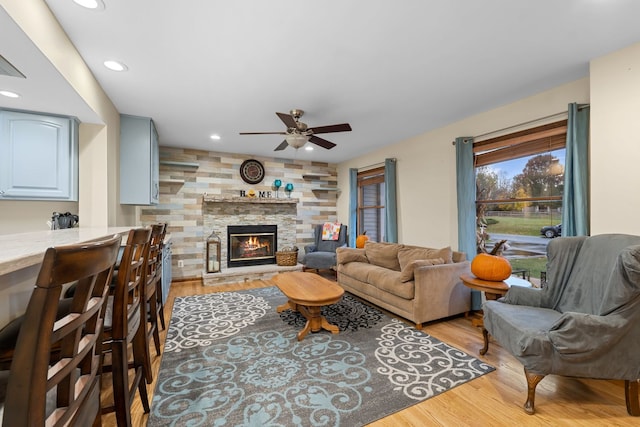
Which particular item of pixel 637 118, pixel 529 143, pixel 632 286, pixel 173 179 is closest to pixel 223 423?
pixel 632 286

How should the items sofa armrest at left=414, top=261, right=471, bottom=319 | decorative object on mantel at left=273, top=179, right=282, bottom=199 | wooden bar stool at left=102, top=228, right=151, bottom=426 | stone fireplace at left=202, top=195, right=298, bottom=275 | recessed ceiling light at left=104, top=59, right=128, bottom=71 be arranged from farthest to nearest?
decorative object on mantel at left=273, top=179, right=282, bottom=199 < stone fireplace at left=202, top=195, right=298, bottom=275 < sofa armrest at left=414, top=261, right=471, bottom=319 < recessed ceiling light at left=104, top=59, right=128, bottom=71 < wooden bar stool at left=102, top=228, right=151, bottom=426

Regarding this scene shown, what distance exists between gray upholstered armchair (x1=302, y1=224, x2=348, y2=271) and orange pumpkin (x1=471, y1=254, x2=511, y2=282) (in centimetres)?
281

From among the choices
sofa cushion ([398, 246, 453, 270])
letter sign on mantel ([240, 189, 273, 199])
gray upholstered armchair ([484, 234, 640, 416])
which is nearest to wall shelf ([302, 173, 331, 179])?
letter sign on mantel ([240, 189, 273, 199])

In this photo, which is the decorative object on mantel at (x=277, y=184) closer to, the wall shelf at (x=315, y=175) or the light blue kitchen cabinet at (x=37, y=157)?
the wall shelf at (x=315, y=175)

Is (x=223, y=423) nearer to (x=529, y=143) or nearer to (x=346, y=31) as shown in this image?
(x=346, y=31)

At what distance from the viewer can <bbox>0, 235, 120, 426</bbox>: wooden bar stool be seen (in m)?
0.55

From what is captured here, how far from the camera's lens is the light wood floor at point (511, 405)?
1.61m

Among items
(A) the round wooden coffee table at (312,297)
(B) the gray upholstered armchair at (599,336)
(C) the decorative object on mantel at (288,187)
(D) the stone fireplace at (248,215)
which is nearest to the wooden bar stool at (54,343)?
(A) the round wooden coffee table at (312,297)

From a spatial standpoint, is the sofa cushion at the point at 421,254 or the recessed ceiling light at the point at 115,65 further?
the sofa cushion at the point at 421,254

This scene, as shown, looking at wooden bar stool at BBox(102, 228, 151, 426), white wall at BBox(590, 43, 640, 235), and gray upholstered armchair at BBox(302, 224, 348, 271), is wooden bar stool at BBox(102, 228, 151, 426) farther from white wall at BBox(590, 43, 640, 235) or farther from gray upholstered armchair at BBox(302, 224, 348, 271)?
gray upholstered armchair at BBox(302, 224, 348, 271)

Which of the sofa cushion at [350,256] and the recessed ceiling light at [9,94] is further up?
the recessed ceiling light at [9,94]

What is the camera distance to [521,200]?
3.11 m

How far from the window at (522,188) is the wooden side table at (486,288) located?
77 centimetres

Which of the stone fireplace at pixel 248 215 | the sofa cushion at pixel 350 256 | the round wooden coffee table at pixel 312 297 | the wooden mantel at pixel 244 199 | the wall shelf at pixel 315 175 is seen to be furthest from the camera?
the wall shelf at pixel 315 175
